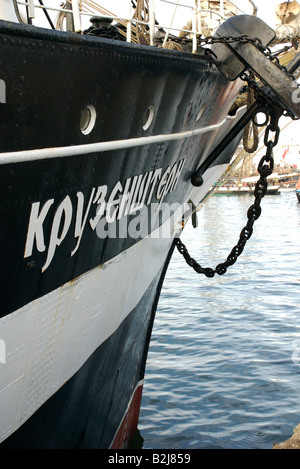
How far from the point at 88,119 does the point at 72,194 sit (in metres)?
0.37

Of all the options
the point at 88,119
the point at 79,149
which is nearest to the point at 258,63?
the point at 88,119

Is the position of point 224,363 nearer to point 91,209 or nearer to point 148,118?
Answer: point 148,118

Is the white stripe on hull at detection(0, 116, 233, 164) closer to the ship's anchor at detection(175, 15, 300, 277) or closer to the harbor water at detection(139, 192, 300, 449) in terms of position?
the ship's anchor at detection(175, 15, 300, 277)

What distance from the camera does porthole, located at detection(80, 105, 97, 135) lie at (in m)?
2.85

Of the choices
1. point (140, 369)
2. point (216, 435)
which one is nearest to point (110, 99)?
point (140, 369)

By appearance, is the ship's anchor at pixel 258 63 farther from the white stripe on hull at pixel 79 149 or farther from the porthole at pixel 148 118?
the porthole at pixel 148 118

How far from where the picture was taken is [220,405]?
8.22 m

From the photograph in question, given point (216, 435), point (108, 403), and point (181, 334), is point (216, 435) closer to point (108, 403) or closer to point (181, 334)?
point (108, 403)

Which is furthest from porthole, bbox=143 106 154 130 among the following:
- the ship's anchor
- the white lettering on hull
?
the ship's anchor

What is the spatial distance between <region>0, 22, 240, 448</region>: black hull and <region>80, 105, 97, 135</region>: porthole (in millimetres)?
35

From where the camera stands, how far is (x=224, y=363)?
9867 millimetres

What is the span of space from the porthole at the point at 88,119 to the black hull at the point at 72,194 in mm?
Result: 35
